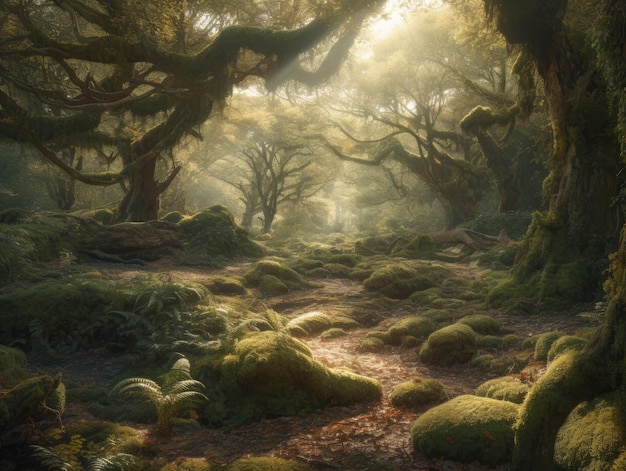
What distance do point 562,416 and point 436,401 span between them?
2225 millimetres

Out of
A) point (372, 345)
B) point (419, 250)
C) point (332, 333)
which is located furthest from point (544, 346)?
point (419, 250)

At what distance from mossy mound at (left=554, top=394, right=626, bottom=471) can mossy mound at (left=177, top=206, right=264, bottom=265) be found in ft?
49.3

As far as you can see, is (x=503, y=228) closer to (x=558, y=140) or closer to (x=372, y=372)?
(x=558, y=140)

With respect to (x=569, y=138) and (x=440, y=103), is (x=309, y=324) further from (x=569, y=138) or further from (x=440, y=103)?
(x=440, y=103)

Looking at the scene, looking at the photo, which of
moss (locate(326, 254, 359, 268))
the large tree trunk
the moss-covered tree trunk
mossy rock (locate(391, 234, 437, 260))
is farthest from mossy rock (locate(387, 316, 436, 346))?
the large tree trunk

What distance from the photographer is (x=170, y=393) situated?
4.89 m

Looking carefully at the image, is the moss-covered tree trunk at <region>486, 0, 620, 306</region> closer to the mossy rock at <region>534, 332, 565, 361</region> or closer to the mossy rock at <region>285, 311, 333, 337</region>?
the mossy rock at <region>534, 332, 565, 361</region>

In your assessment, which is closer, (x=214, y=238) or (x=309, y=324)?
(x=309, y=324)

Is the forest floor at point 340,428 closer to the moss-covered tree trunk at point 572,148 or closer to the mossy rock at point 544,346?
the mossy rock at point 544,346

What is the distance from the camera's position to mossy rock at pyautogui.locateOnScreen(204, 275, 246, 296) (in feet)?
42.0

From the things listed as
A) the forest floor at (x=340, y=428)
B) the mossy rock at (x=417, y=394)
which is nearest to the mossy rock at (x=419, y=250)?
the forest floor at (x=340, y=428)

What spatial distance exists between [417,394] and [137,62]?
1242 centimetres

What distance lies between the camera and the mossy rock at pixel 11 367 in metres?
5.25

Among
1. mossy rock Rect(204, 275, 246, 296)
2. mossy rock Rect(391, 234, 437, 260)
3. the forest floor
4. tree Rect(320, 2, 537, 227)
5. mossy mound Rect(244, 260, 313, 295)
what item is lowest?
the forest floor
